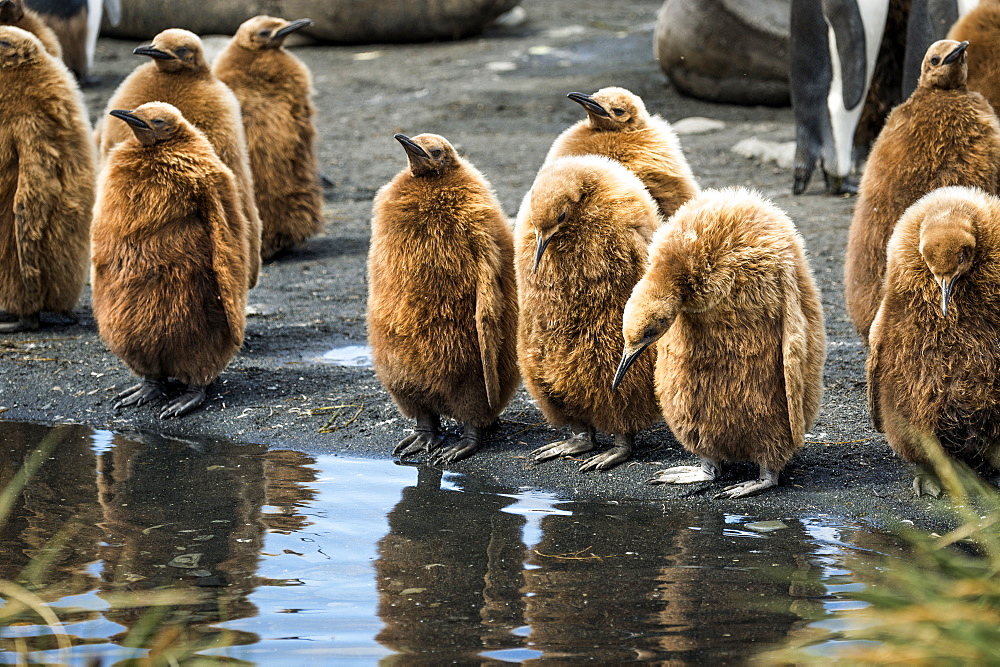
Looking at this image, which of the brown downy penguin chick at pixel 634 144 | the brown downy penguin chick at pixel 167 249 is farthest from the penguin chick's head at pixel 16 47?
the brown downy penguin chick at pixel 634 144

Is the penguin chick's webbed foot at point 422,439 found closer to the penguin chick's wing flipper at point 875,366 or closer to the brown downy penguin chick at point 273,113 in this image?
the penguin chick's wing flipper at point 875,366

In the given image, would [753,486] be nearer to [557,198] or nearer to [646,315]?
[646,315]

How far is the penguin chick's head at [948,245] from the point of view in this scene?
3.52 metres

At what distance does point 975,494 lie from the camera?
3.81 m

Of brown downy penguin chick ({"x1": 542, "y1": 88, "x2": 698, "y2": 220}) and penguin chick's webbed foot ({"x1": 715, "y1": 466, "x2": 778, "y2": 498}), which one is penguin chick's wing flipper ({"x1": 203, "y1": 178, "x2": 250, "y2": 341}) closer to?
brown downy penguin chick ({"x1": 542, "y1": 88, "x2": 698, "y2": 220})

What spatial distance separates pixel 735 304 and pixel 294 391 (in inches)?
82.7

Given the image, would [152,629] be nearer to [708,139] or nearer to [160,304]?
[160,304]

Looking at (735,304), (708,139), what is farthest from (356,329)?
(708,139)

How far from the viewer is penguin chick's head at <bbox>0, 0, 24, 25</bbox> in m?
6.93

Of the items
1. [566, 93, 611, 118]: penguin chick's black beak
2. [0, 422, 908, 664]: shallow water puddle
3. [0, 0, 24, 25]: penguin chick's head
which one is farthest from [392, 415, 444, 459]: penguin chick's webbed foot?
[0, 0, 24, 25]: penguin chick's head

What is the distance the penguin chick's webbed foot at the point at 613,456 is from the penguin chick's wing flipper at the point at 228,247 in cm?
152

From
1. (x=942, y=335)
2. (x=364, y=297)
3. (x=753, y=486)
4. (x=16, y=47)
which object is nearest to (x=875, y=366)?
(x=942, y=335)

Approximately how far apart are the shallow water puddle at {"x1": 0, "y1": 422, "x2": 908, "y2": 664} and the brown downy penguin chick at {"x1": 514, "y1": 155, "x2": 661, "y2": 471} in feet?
1.30

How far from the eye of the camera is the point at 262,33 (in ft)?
22.9
